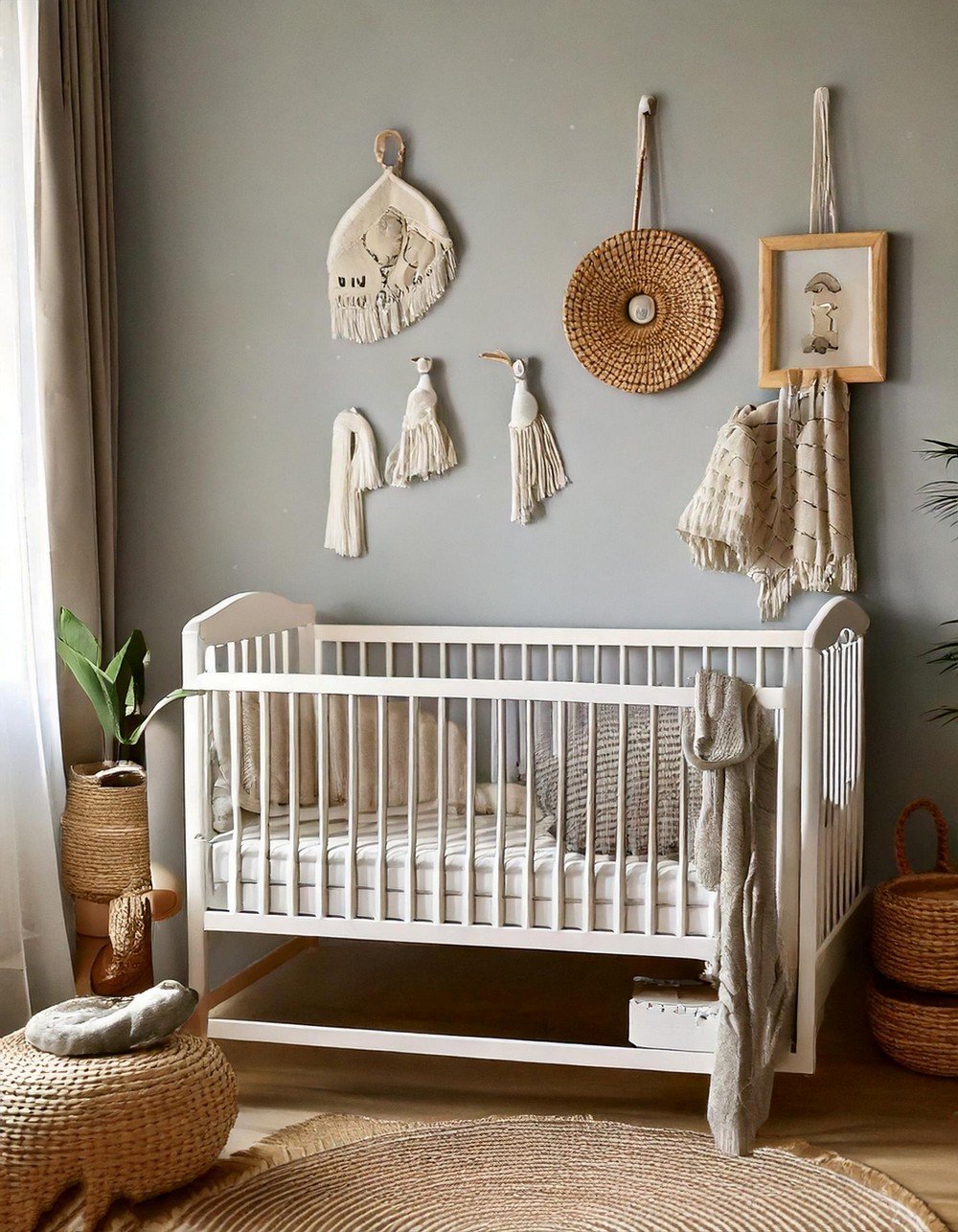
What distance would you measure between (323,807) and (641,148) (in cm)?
167

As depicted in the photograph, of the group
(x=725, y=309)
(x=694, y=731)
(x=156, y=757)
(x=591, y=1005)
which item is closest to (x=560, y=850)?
(x=694, y=731)

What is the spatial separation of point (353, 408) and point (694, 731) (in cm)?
140

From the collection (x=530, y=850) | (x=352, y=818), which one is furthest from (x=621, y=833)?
(x=352, y=818)

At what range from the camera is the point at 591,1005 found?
279cm

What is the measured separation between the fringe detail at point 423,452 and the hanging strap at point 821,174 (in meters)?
0.97

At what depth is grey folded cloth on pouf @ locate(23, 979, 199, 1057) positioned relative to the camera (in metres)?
1.93

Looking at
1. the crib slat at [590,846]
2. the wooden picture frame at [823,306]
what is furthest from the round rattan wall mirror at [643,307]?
the crib slat at [590,846]

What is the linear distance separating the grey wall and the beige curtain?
4.9 inches

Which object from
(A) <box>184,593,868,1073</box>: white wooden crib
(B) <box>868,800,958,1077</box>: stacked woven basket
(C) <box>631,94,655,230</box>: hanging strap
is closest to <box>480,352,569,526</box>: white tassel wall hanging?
(C) <box>631,94,655,230</box>: hanging strap

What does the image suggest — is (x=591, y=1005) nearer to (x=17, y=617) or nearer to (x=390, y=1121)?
(x=390, y=1121)

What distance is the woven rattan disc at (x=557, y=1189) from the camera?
6.18 ft

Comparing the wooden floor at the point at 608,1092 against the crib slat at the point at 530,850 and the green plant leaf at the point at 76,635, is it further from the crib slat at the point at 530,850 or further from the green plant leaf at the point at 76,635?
the green plant leaf at the point at 76,635

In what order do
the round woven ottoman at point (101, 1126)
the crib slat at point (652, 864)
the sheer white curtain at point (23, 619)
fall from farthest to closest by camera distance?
the sheer white curtain at point (23, 619) → the crib slat at point (652, 864) → the round woven ottoman at point (101, 1126)

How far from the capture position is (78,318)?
113 inches
